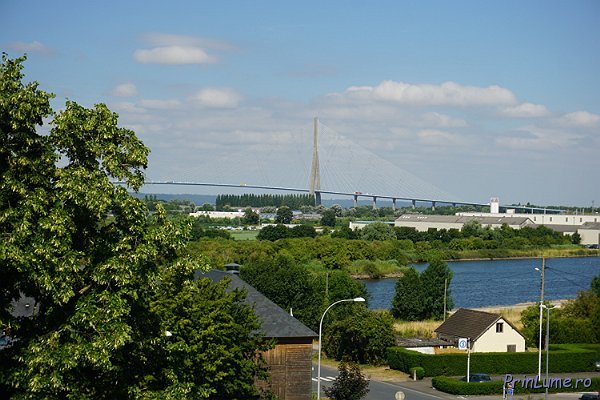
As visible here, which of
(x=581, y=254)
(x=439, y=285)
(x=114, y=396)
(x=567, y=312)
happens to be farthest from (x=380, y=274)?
(x=114, y=396)

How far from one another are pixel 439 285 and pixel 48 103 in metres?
32.5

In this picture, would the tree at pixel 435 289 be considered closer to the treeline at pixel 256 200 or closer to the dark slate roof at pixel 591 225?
the dark slate roof at pixel 591 225

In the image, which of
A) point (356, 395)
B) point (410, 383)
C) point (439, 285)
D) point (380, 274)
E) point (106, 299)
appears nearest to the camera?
point (106, 299)

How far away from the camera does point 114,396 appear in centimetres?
1120

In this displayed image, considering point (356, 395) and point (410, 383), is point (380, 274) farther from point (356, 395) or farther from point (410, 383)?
point (356, 395)

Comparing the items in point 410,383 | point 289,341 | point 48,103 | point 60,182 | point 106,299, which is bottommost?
point 410,383

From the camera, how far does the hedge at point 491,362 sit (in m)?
28.4

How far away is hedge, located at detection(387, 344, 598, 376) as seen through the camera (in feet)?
93.0

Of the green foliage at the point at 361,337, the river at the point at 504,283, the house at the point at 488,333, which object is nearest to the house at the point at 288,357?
the green foliage at the point at 361,337

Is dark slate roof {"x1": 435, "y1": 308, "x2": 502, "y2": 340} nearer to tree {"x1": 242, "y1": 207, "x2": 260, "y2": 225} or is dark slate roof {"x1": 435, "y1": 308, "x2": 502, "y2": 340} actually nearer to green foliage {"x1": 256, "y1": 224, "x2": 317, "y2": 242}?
green foliage {"x1": 256, "y1": 224, "x2": 317, "y2": 242}

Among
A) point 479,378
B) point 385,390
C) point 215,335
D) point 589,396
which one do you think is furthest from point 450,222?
point 215,335

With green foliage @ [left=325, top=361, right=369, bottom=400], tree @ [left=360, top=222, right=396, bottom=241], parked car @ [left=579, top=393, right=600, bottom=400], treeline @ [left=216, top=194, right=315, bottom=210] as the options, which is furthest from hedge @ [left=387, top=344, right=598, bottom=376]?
treeline @ [left=216, top=194, right=315, bottom=210]

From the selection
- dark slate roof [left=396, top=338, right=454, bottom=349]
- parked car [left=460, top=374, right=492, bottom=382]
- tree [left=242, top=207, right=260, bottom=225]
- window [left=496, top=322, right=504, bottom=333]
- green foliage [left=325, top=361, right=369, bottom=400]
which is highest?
tree [left=242, top=207, right=260, bottom=225]

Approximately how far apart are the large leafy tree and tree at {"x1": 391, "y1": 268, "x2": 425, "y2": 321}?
29.9 m
